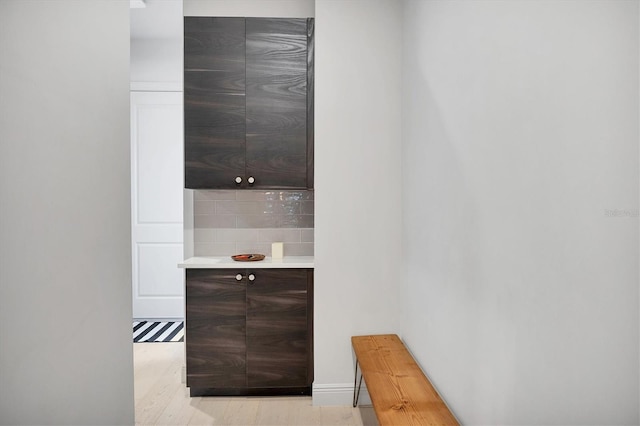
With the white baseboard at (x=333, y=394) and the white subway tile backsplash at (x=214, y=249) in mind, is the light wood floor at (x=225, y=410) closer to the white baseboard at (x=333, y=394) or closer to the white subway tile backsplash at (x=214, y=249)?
the white baseboard at (x=333, y=394)

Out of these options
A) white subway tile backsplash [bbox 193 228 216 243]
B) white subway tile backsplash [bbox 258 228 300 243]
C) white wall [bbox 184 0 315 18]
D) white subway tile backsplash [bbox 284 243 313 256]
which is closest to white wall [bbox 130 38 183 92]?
white wall [bbox 184 0 315 18]

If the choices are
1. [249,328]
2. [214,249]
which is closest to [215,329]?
[249,328]

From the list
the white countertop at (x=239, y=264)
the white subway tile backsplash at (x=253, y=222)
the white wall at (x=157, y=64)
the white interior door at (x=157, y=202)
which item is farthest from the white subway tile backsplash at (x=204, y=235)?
the white wall at (x=157, y=64)

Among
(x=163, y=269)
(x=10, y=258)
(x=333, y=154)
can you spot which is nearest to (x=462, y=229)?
(x=333, y=154)

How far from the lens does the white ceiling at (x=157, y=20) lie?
3.23 metres

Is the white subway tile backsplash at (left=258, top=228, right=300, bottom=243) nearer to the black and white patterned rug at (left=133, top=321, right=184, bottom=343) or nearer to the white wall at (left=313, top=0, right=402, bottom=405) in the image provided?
the white wall at (left=313, top=0, right=402, bottom=405)

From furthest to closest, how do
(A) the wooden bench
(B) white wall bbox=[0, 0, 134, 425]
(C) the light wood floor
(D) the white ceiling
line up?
(D) the white ceiling, (C) the light wood floor, (A) the wooden bench, (B) white wall bbox=[0, 0, 134, 425]

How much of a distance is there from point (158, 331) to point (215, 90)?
2.31m

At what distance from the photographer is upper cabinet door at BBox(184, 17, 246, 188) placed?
238 cm

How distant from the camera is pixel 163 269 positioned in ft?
12.8

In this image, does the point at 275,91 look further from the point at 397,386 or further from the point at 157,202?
the point at 157,202

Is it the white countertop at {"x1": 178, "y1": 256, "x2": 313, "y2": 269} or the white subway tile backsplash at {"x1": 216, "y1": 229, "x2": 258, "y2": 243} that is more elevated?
the white subway tile backsplash at {"x1": 216, "y1": 229, "x2": 258, "y2": 243}

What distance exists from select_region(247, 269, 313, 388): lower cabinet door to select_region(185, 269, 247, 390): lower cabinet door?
0.06 meters

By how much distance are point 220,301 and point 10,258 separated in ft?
7.43
